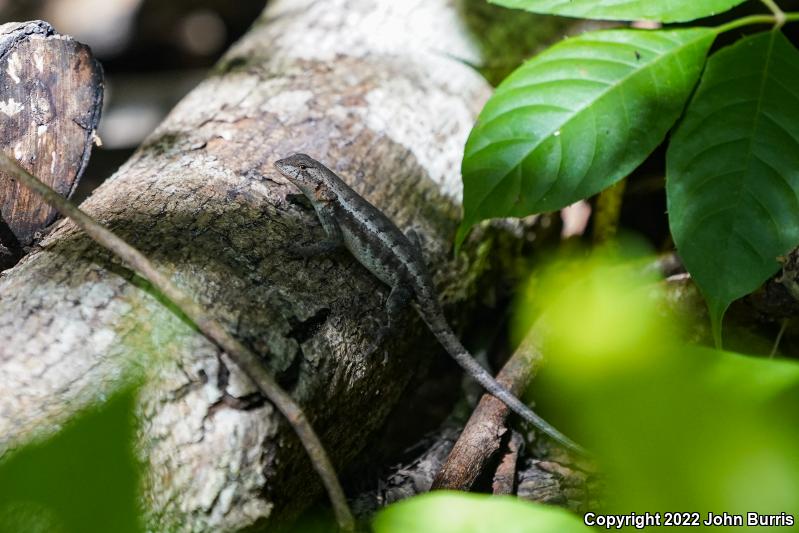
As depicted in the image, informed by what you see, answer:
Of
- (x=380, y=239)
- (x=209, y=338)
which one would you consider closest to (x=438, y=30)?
(x=380, y=239)

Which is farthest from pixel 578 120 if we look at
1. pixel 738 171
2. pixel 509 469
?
pixel 509 469

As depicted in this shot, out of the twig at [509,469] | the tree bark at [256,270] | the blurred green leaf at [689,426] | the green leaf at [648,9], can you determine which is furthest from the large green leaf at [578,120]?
the blurred green leaf at [689,426]

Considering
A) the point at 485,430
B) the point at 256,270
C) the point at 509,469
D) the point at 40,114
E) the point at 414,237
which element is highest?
the point at 40,114

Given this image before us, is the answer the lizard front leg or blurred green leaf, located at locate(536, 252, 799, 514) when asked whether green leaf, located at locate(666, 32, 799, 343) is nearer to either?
blurred green leaf, located at locate(536, 252, 799, 514)

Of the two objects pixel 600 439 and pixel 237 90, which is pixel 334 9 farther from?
pixel 600 439

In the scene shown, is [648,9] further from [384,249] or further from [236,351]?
[236,351]
